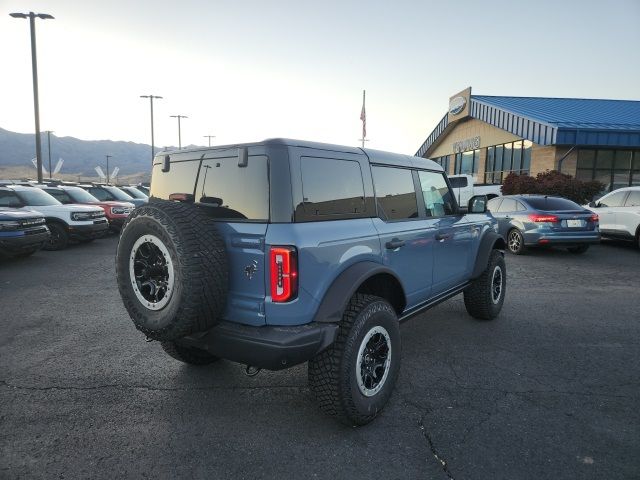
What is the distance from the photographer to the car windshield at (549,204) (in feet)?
32.8

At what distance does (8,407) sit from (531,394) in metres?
4.08

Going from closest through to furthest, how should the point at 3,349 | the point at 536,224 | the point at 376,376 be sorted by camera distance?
the point at 376,376, the point at 3,349, the point at 536,224

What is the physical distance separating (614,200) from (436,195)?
9.88 m

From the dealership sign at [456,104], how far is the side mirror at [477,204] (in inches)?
1111

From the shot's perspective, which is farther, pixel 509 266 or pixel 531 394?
pixel 509 266

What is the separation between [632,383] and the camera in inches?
143

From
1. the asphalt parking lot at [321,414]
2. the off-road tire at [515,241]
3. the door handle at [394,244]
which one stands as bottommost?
the asphalt parking lot at [321,414]

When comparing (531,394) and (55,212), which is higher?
(55,212)

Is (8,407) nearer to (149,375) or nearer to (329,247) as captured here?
(149,375)

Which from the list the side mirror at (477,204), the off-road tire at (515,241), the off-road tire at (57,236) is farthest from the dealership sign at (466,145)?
the side mirror at (477,204)

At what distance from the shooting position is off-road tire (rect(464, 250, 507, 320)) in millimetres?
5152

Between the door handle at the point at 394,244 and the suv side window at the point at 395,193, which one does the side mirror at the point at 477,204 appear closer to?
the suv side window at the point at 395,193

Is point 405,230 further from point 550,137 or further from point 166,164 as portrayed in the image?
point 550,137

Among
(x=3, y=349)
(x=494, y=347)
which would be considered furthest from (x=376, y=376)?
→ (x=3, y=349)
